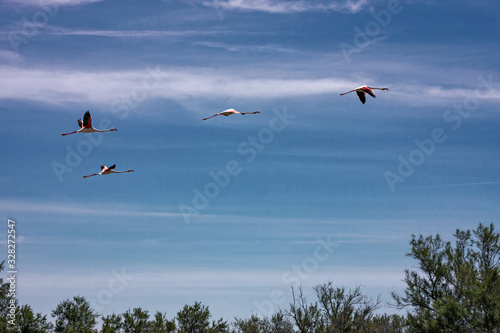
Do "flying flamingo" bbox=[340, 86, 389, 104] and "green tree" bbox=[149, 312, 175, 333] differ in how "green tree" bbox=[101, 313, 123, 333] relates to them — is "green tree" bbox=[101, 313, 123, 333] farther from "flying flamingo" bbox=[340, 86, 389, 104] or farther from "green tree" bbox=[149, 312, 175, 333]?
"flying flamingo" bbox=[340, 86, 389, 104]

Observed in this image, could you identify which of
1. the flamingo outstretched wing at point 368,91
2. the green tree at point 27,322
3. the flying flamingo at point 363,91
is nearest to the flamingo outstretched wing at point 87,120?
the flying flamingo at point 363,91

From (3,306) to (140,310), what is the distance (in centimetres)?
1213

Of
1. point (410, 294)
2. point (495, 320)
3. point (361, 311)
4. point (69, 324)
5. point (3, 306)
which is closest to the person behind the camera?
point (495, 320)

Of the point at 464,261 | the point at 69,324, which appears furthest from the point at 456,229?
the point at 69,324

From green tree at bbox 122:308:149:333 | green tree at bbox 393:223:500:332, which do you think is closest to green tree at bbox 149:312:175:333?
green tree at bbox 122:308:149:333

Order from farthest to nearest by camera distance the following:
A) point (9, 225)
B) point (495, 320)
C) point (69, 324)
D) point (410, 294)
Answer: point (69, 324) < point (410, 294) < point (495, 320) < point (9, 225)

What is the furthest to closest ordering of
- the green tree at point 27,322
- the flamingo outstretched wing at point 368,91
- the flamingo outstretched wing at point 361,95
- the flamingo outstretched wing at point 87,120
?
the green tree at point 27,322, the flamingo outstretched wing at point 87,120, the flamingo outstretched wing at point 361,95, the flamingo outstretched wing at point 368,91

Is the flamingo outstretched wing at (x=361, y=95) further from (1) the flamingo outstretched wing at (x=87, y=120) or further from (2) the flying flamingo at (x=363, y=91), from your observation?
(1) the flamingo outstretched wing at (x=87, y=120)

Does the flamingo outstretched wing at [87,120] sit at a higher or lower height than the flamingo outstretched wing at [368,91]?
higher

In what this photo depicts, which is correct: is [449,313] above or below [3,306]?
below

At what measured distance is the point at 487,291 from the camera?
Result: 31875mm

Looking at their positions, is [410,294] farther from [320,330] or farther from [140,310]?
[140,310]

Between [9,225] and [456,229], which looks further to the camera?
[456,229]

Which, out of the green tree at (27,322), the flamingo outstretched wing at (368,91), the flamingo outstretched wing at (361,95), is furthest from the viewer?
the green tree at (27,322)
